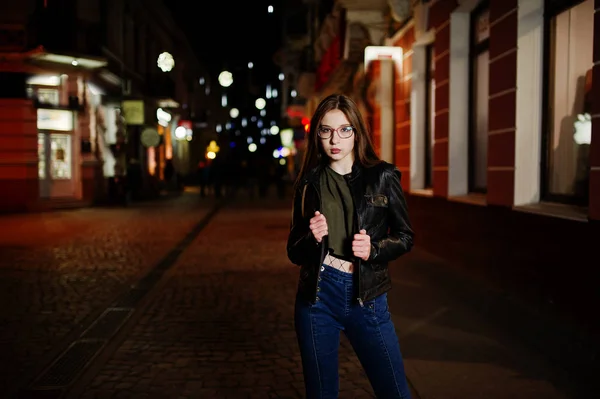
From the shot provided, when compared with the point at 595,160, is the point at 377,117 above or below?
above

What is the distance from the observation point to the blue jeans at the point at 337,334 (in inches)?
113

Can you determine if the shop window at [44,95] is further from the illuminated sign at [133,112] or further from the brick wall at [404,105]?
the brick wall at [404,105]

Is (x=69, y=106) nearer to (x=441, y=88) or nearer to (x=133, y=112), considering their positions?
(x=133, y=112)

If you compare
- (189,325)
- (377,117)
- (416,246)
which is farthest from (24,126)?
(189,325)

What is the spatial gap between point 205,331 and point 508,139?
12.5ft

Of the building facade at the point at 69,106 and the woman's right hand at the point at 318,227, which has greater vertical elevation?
the building facade at the point at 69,106

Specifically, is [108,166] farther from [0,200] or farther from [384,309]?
[384,309]

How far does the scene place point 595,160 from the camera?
5.27 metres

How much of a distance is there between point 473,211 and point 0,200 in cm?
1620

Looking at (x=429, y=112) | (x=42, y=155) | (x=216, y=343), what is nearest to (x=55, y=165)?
(x=42, y=155)

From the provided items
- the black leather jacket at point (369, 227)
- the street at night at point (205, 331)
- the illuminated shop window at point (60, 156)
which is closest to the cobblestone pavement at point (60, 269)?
the street at night at point (205, 331)

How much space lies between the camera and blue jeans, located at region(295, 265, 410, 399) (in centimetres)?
286

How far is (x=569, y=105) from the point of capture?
253 inches

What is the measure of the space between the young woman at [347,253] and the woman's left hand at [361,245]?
0.23 feet
